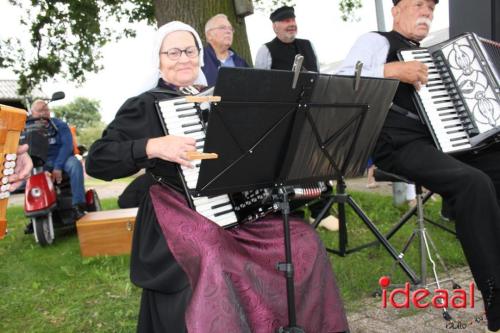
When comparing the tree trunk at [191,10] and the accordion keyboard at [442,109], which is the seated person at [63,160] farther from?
the accordion keyboard at [442,109]

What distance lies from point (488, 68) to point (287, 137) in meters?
1.64

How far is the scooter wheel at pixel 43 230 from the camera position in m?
5.52

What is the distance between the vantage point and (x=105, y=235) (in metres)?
4.80

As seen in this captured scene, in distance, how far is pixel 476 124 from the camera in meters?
2.97

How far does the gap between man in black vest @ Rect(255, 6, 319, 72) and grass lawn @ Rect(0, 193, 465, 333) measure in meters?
1.78

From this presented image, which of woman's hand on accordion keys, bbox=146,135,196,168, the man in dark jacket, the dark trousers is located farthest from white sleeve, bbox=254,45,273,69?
woman's hand on accordion keys, bbox=146,135,196,168

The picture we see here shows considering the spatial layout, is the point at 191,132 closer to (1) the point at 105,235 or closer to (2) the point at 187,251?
(2) the point at 187,251

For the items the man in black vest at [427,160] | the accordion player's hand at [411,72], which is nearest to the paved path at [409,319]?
the man in black vest at [427,160]

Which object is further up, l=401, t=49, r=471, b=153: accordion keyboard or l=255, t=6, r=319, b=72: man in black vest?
l=255, t=6, r=319, b=72: man in black vest

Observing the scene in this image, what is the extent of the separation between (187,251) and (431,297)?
6.35 feet

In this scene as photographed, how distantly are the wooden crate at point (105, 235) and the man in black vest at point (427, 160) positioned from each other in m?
2.63

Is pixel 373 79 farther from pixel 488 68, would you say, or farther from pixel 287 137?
pixel 488 68

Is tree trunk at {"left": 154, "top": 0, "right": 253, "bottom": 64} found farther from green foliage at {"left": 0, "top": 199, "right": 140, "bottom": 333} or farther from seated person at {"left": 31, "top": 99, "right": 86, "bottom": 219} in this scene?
green foliage at {"left": 0, "top": 199, "right": 140, "bottom": 333}

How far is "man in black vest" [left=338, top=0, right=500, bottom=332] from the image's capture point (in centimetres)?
266
